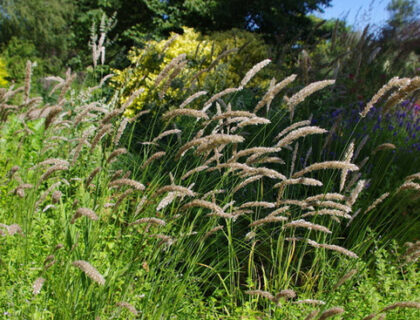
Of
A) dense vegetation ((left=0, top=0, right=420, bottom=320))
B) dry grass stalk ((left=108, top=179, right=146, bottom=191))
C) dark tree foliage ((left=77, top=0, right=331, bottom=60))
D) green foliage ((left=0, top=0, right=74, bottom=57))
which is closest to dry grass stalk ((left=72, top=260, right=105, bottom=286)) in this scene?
dense vegetation ((left=0, top=0, right=420, bottom=320))

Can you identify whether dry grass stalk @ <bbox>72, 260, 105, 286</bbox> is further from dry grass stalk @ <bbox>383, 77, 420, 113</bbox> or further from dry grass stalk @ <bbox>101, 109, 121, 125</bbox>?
dry grass stalk @ <bbox>383, 77, 420, 113</bbox>

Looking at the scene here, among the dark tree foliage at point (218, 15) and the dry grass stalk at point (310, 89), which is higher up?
the dark tree foliage at point (218, 15)

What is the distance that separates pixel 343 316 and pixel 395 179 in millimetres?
2606

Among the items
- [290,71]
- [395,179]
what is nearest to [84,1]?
[290,71]

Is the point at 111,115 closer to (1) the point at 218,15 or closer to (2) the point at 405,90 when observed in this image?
(2) the point at 405,90

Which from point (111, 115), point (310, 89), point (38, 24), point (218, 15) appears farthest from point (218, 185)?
point (38, 24)

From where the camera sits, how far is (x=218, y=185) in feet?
8.47

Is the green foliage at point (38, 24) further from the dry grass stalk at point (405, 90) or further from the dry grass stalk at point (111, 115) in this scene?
the dry grass stalk at point (405, 90)

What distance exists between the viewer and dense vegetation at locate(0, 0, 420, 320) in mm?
1898

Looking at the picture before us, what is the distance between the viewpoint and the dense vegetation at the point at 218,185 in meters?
1.90

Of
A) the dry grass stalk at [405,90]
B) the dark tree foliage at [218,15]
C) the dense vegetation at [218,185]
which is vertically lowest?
the dense vegetation at [218,185]

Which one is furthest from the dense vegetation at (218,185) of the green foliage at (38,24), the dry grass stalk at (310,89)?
the green foliage at (38,24)

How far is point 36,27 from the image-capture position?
21.2 meters

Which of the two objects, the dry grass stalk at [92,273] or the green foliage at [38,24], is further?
the green foliage at [38,24]
